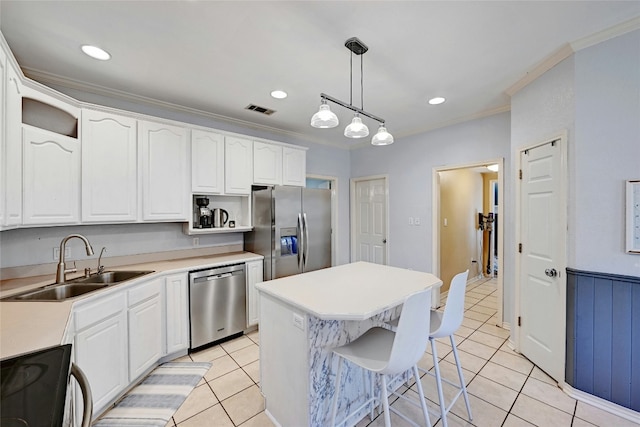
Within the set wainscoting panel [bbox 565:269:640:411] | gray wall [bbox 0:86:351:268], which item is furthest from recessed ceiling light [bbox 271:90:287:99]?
wainscoting panel [bbox 565:269:640:411]

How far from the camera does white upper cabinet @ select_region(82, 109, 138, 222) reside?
234 centimetres

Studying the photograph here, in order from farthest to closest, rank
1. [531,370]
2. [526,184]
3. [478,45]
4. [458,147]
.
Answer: [458,147] → [526,184] → [531,370] → [478,45]

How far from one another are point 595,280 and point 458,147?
216cm

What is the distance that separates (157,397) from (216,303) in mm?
899

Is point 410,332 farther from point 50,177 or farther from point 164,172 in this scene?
point 50,177

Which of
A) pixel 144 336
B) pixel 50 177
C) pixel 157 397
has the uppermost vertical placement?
pixel 50 177

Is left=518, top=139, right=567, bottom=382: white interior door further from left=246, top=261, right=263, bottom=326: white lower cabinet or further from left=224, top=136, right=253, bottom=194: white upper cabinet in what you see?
left=224, top=136, right=253, bottom=194: white upper cabinet

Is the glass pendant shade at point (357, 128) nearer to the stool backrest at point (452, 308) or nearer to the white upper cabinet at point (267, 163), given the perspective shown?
the stool backrest at point (452, 308)

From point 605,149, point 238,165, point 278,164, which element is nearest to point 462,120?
point 605,149

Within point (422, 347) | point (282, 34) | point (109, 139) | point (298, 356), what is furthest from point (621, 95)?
point (109, 139)

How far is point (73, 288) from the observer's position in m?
2.10

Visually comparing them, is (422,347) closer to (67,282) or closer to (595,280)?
(595,280)

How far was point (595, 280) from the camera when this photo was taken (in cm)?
193

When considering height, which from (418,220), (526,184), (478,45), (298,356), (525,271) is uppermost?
(478,45)
